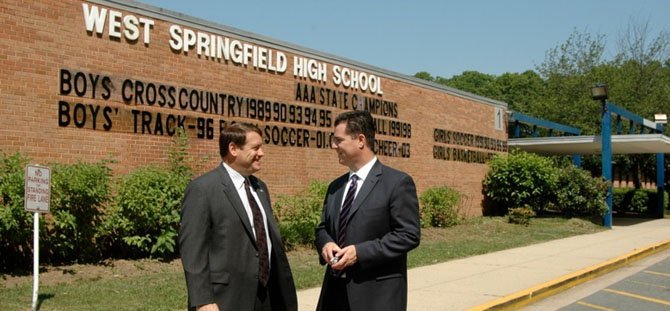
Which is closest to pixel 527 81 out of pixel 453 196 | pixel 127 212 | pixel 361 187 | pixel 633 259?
pixel 453 196

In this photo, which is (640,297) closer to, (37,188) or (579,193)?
(37,188)

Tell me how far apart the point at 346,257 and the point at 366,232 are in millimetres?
224

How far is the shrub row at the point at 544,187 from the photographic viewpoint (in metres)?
24.5

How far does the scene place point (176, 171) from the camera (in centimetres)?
1326

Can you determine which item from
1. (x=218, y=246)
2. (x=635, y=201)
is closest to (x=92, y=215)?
(x=218, y=246)

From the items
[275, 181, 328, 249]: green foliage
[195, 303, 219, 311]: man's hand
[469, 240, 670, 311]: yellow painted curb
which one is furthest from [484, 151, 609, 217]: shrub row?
[195, 303, 219, 311]: man's hand

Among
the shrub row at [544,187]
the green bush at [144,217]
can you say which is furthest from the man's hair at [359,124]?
the shrub row at [544,187]

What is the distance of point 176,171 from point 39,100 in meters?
2.90

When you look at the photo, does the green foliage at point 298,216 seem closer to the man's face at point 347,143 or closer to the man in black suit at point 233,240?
the man in black suit at point 233,240

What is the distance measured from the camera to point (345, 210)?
14.4ft

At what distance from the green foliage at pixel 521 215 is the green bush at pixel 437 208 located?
3.21 m

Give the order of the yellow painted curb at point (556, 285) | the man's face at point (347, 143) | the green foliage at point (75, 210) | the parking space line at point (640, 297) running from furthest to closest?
the green foliage at point (75, 210) → the parking space line at point (640, 297) → the yellow painted curb at point (556, 285) → the man's face at point (347, 143)

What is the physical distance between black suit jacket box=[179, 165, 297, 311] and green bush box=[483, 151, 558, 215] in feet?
71.5

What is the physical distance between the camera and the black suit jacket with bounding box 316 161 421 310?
13.7 ft
